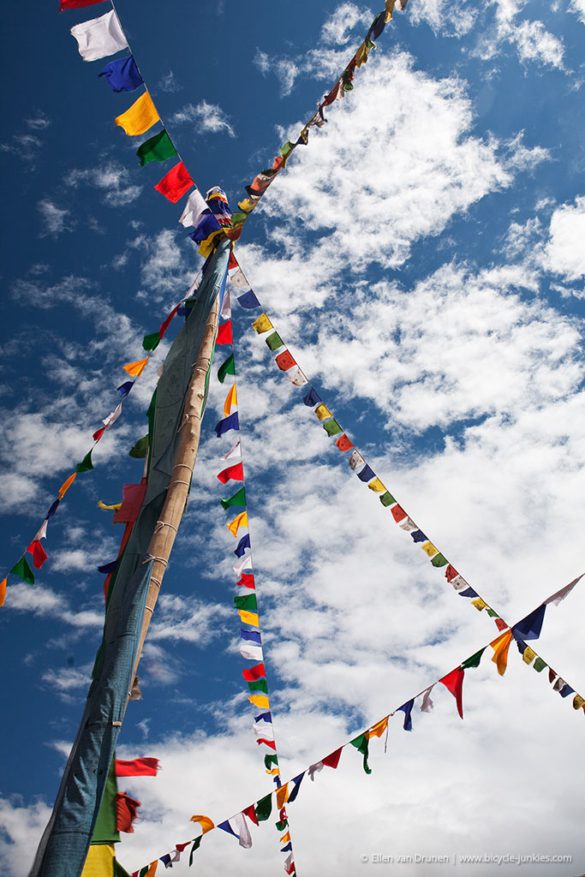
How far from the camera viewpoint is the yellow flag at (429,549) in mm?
8938

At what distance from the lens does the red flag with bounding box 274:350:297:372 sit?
8.62 m

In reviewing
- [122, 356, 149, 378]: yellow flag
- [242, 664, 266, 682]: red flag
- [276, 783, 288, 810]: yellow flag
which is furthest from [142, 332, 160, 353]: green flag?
[276, 783, 288, 810]: yellow flag

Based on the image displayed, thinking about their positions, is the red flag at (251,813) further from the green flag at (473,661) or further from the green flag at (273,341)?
the green flag at (273,341)

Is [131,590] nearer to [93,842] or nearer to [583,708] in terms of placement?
[93,842]

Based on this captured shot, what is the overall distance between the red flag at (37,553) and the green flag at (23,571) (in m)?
0.11

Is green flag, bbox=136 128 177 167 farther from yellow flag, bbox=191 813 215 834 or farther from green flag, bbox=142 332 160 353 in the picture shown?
yellow flag, bbox=191 813 215 834

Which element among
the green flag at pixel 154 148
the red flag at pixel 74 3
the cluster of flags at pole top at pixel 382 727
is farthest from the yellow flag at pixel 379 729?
the red flag at pixel 74 3

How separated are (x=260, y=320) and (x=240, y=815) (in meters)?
6.43

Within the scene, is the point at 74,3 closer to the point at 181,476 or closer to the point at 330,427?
the point at 181,476

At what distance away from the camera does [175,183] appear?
6.22m

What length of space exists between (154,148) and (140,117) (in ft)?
1.02

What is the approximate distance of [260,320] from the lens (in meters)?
8.42

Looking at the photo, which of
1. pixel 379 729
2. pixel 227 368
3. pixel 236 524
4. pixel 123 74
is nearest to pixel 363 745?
Answer: pixel 379 729

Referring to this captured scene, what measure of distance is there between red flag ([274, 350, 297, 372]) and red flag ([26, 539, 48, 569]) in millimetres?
3990
